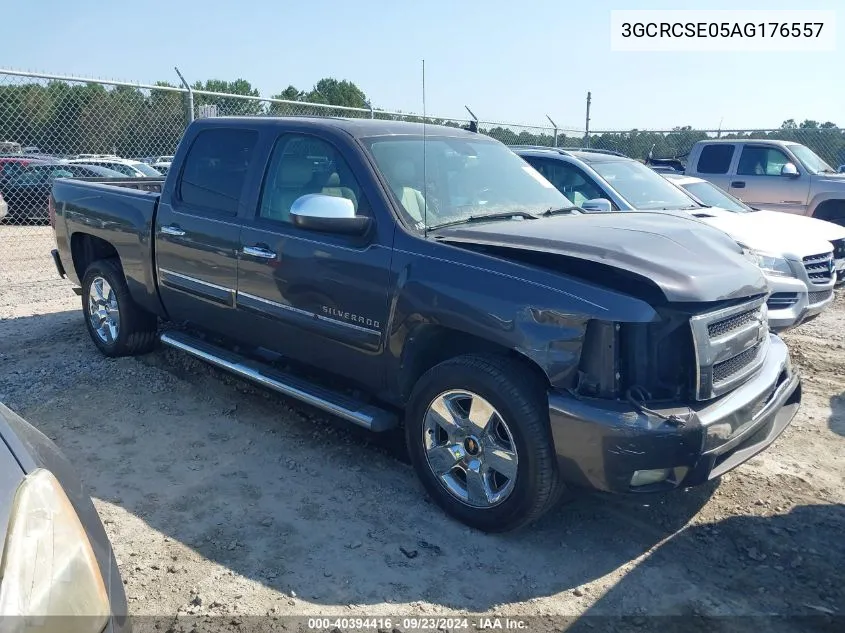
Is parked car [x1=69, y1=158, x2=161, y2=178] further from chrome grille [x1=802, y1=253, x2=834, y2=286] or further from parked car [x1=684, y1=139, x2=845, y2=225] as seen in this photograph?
chrome grille [x1=802, y1=253, x2=834, y2=286]

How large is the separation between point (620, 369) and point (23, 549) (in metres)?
2.29

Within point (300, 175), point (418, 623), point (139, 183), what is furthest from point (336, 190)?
point (139, 183)

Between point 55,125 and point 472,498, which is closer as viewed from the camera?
point 472,498

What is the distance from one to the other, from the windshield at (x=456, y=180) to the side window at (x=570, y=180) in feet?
9.58

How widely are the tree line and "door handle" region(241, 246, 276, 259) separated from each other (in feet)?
19.7

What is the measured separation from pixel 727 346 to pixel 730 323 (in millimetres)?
140

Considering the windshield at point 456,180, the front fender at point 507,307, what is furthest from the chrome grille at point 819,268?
the front fender at point 507,307

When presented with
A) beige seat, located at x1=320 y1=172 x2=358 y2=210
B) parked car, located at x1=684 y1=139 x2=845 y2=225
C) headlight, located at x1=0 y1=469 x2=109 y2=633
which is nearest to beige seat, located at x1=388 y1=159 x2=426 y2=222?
beige seat, located at x1=320 y1=172 x2=358 y2=210

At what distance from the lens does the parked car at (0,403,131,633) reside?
1578 millimetres

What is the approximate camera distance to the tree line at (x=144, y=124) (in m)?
12.1

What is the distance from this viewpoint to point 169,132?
1287 centimetres

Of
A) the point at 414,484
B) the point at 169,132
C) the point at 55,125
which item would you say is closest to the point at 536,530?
the point at 414,484

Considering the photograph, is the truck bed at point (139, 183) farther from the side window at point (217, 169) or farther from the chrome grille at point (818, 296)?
the chrome grille at point (818, 296)

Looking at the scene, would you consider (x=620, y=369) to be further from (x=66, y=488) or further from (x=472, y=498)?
A: (x=66, y=488)
